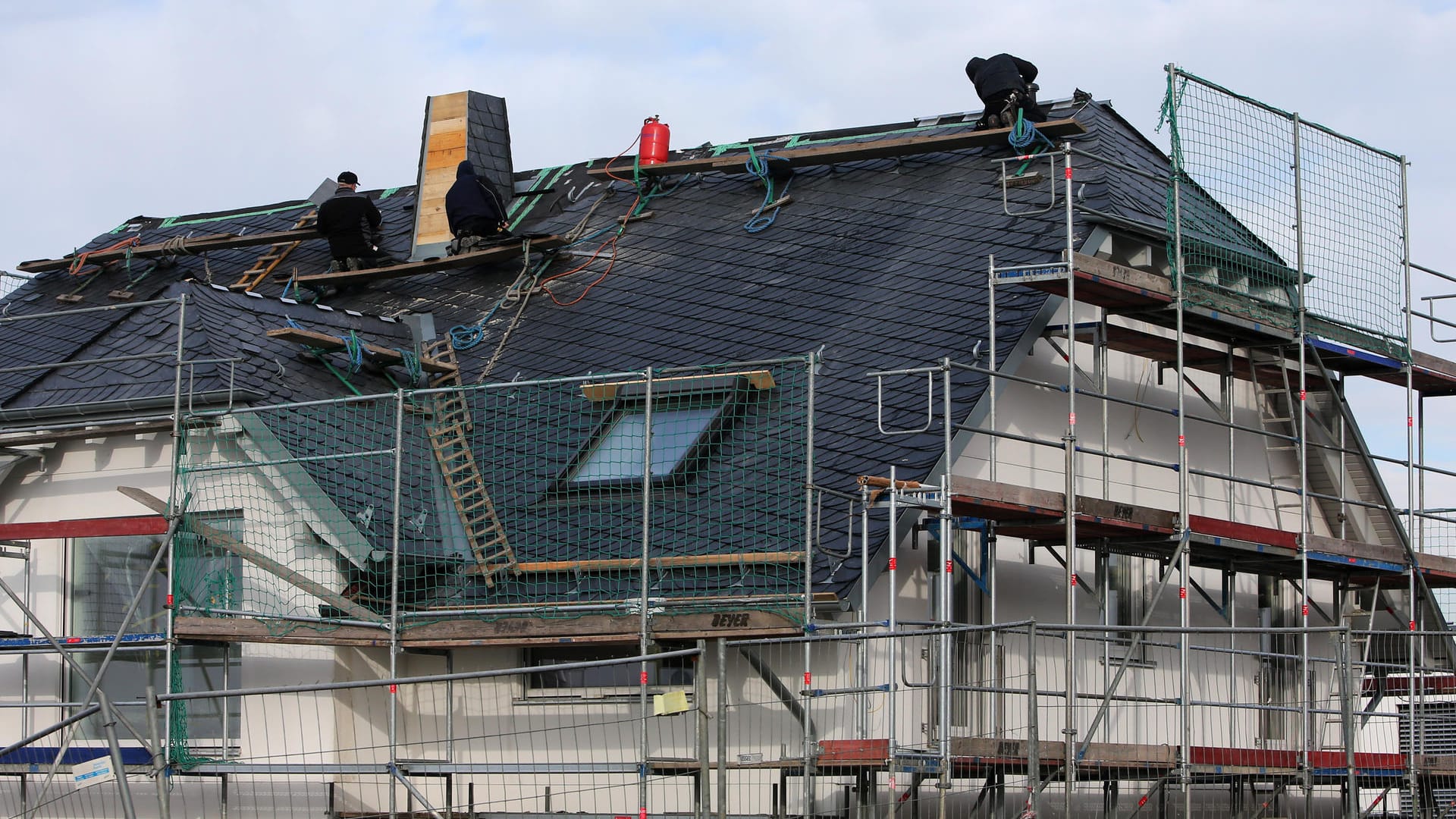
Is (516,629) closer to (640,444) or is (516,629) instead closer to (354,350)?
(640,444)

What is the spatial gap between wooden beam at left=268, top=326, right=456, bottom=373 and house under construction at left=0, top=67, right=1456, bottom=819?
0.06m

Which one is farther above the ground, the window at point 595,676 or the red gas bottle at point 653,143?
the red gas bottle at point 653,143

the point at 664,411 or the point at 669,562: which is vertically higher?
the point at 664,411

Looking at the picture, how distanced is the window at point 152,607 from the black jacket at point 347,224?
547 centimetres

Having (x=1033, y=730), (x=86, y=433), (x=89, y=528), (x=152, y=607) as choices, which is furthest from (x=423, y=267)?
(x=1033, y=730)

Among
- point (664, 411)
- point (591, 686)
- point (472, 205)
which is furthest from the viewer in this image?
point (472, 205)

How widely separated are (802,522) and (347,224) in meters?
8.96

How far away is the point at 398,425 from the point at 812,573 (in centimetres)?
328

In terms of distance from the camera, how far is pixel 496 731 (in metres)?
14.8

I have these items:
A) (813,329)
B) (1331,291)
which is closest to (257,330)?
(813,329)

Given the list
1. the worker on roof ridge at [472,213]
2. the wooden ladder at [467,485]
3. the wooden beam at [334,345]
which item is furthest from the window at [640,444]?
the worker on roof ridge at [472,213]

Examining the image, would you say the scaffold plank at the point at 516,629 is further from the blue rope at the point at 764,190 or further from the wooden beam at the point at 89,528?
the blue rope at the point at 764,190

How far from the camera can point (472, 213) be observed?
775 inches

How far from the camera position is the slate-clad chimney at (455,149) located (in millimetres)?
21016
